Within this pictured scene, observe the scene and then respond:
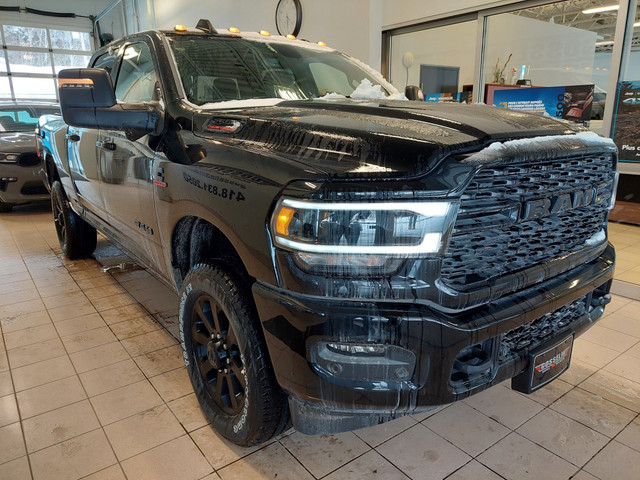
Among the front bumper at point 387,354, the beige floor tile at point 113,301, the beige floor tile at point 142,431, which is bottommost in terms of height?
the beige floor tile at point 113,301

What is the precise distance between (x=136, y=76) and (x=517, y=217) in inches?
84.8

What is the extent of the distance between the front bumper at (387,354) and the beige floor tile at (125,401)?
1.04 meters

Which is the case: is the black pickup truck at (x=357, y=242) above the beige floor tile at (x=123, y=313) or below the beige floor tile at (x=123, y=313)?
above

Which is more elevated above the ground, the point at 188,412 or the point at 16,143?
the point at 16,143

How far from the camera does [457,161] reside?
4.14ft

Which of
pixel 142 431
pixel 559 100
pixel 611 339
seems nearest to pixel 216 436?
pixel 142 431

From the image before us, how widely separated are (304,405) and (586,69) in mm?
6007

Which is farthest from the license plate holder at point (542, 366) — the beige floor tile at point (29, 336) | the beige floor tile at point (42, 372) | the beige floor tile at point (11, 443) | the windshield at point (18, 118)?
the windshield at point (18, 118)

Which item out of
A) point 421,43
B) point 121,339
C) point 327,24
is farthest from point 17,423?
point 421,43

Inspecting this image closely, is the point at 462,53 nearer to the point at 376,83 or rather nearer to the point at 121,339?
the point at 376,83

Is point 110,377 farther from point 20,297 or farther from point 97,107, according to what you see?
point 20,297

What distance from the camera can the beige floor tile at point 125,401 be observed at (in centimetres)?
211

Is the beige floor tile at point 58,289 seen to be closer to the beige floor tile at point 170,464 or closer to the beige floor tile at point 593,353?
the beige floor tile at point 170,464

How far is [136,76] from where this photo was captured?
257 cm
